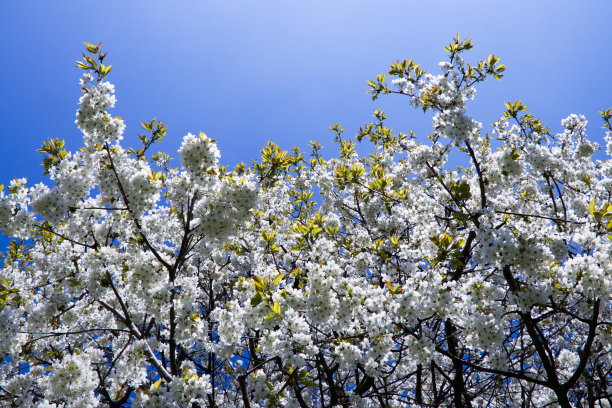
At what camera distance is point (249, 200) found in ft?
14.1

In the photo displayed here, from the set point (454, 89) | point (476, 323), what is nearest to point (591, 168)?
point (454, 89)

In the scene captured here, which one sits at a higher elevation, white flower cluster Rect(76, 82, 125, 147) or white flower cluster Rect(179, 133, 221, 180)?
white flower cluster Rect(76, 82, 125, 147)

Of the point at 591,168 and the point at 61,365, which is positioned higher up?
the point at 591,168

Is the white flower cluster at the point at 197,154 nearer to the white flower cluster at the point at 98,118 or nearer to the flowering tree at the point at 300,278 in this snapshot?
the flowering tree at the point at 300,278

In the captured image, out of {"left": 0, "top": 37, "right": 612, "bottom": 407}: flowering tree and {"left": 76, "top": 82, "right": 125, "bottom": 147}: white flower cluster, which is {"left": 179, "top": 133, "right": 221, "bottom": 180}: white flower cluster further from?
{"left": 76, "top": 82, "right": 125, "bottom": 147}: white flower cluster

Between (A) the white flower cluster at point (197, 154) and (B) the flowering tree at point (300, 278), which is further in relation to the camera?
(A) the white flower cluster at point (197, 154)

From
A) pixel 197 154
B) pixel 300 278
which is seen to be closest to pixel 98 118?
pixel 197 154

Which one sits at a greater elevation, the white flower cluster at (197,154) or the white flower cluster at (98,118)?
the white flower cluster at (98,118)

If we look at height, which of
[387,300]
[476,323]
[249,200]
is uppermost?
[249,200]

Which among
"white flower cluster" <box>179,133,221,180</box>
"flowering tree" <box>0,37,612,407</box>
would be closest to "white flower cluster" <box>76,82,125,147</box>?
"flowering tree" <box>0,37,612,407</box>

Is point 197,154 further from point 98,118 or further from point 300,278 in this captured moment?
point 300,278

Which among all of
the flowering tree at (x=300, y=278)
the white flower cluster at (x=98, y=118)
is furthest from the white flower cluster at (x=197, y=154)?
the white flower cluster at (x=98, y=118)

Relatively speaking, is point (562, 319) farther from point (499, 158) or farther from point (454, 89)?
point (454, 89)

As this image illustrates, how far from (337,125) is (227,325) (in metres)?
Answer: 7.07
